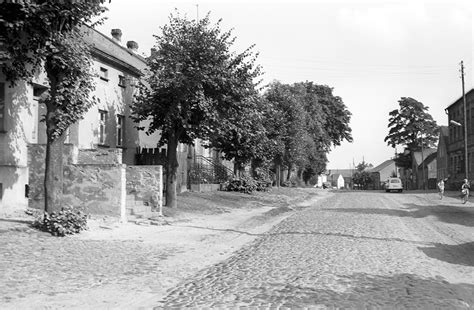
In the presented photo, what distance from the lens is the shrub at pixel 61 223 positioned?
445 inches

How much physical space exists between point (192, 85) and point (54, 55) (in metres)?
6.71

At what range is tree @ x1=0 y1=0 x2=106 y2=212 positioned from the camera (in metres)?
10.2

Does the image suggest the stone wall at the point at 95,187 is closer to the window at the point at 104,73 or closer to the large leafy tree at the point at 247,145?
the window at the point at 104,73

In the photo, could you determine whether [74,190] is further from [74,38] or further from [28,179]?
[74,38]

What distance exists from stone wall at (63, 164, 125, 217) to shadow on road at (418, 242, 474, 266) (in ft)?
28.7

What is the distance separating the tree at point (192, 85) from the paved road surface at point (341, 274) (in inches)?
256

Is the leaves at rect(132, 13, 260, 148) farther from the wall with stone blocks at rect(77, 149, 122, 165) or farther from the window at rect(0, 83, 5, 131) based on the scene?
the window at rect(0, 83, 5, 131)

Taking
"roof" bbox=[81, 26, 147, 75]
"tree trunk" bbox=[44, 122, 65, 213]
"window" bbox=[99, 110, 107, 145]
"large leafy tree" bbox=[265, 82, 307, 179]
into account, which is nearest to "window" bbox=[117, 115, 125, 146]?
"window" bbox=[99, 110, 107, 145]

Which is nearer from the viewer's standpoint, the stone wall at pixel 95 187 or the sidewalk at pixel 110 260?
the sidewalk at pixel 110 260

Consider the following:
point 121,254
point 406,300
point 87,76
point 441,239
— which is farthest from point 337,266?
point 87,76

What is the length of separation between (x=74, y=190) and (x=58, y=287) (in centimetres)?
847

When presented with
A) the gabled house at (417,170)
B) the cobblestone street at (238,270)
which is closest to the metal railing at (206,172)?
the cobblestone street at (238,270)

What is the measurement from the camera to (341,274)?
800cm

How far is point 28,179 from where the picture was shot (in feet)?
49.2
